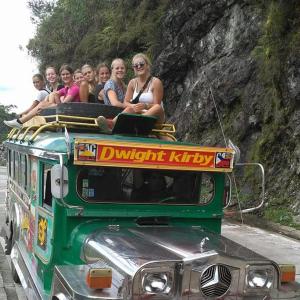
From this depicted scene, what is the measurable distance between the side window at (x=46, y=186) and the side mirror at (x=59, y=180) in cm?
76

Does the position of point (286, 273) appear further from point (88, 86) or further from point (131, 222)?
point (88, 86)

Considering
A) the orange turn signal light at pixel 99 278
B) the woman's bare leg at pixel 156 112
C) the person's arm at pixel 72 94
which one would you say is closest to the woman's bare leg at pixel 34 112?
the person's arm at pixel 72 94

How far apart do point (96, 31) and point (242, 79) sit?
34.4ft

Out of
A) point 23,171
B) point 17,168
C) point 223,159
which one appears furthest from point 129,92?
point 17,168

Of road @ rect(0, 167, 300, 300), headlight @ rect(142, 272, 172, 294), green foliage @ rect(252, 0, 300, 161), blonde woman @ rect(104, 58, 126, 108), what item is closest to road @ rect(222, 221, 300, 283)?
road @ rect(0, 167, 300, 300)

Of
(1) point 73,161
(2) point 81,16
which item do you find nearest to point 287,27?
(1) point 73,161

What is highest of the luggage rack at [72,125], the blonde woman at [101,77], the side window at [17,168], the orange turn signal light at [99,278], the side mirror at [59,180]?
the blonde woman at [101,77]

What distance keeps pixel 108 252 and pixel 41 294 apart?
1.22 meters

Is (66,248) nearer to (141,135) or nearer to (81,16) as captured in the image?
(141,135)

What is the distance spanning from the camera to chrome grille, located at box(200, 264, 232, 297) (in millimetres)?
3656

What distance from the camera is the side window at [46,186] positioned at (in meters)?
4.97

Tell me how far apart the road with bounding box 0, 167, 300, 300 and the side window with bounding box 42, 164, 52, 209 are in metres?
1.97

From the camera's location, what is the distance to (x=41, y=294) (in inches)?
191

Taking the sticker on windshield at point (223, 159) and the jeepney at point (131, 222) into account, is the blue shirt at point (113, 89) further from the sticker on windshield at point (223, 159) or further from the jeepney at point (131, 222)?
the sticker on windshield at point (223, 159)
